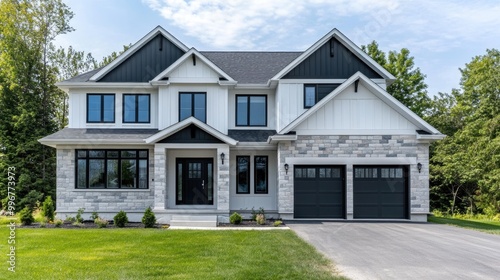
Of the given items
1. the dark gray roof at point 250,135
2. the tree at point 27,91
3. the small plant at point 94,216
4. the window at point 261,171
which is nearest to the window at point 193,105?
the dark gray roof at point 250,135

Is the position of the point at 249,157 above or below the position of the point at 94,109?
below

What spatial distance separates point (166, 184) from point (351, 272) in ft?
35.6

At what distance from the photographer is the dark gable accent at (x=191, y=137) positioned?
615 inches

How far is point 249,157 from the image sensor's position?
17.0 meters

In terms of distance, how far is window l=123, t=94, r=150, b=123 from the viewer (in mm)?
17297

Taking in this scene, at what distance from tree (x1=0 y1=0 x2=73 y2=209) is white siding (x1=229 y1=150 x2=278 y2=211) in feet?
45.8

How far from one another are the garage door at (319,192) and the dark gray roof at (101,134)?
6.82 m

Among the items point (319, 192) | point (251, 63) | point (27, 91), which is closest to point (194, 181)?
point (319, 192)

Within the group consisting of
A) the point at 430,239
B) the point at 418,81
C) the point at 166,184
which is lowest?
the point at 430,239

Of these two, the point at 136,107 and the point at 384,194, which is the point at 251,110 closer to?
the point at 136,107

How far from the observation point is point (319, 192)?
51.5 feet

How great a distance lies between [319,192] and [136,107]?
8.96 m

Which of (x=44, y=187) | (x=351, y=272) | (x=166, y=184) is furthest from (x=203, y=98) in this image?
(x=44, y=187)

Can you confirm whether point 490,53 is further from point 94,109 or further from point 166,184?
point 94,109
